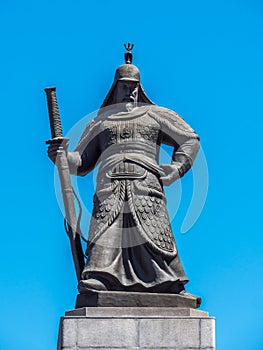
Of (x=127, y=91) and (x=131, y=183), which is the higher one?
(x=127, y=91)

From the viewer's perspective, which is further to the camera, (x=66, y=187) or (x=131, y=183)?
(x=66, y=187)

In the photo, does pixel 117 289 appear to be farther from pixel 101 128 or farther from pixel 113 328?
pixel 101 128

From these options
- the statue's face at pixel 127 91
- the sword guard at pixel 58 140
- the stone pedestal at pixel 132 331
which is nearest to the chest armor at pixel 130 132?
the statue's face at pixel 127 91

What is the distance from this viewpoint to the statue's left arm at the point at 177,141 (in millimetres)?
16203

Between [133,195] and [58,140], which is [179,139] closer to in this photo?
[133,195]

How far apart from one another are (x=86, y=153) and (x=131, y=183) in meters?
1.18

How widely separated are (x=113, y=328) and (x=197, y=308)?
1.50 meters

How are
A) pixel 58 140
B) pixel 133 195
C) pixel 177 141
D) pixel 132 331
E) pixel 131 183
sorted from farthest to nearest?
pixel 177 141
pixel 58 140
pixel 131 183
pixel 133 195
pixel 132 331

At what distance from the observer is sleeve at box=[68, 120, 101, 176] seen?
16500 mm

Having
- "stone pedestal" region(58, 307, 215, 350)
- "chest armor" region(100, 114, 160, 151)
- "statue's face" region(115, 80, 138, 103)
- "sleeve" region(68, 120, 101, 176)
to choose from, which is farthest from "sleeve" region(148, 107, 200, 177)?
"stone pedestal" region(58, 307, 215, 350)

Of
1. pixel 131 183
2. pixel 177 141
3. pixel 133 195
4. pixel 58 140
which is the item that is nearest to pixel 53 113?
pixel 58 140

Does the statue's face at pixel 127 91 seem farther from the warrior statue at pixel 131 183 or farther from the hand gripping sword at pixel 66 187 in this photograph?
the hand gripping sword at pixel 66 187

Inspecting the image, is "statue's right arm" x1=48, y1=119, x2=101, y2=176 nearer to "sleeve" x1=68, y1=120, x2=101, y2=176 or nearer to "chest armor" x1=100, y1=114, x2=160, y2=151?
"sleeve" x1=68, y1=120, x2=101, y2=176

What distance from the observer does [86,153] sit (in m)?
16.6
